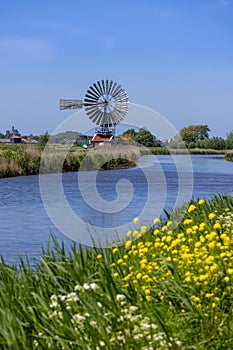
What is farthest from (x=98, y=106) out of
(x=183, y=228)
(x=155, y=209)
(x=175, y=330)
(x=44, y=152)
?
(x=175, y=330)

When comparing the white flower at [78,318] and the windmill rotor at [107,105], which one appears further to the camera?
the windmill rotor at [107,105]

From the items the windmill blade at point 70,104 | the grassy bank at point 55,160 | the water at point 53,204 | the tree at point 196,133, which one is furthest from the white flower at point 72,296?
the tree at point 196,133

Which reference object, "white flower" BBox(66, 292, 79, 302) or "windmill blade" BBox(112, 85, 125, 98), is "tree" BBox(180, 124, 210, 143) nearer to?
"windmill blade" BBox(112, 85, 125, 98)

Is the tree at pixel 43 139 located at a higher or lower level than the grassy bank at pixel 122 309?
higher

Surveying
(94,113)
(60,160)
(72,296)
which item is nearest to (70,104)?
(94,113)

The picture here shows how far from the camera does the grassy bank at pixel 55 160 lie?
96.3ft

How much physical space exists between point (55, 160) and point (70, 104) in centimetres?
3360

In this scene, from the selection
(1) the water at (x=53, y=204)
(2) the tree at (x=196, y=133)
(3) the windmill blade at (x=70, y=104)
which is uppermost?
(3) the windmill blade at (x=70, y=104)

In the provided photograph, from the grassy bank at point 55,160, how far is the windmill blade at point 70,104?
2337cm

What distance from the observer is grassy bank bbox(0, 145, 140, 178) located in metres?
29.3

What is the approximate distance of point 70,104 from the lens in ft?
209

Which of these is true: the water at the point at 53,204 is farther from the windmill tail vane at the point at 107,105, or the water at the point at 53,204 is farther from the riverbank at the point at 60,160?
the windmill tail vane at the point at 107,105

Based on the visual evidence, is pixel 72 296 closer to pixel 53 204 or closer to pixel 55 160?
pixel 53 204

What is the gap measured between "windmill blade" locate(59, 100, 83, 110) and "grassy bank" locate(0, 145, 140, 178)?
76.7ft
